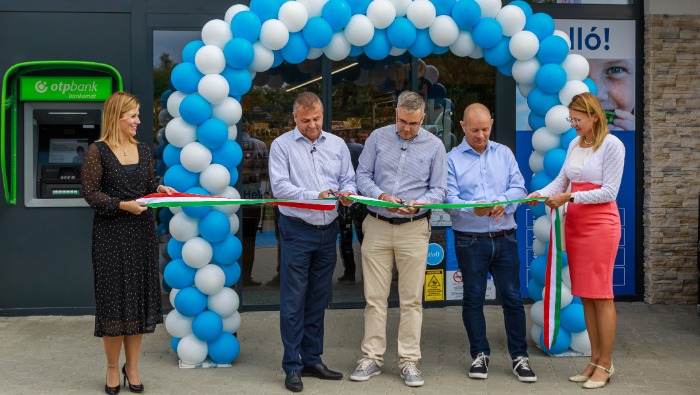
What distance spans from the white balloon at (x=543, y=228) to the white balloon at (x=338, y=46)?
186 centimetres

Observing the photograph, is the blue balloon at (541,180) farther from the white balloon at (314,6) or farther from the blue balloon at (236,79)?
the blue balloon at (236,79)

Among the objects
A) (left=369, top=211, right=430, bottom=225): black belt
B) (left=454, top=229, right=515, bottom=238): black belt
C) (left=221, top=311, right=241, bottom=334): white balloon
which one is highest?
(left=369, top=211, right=430, bottom=225): black belt

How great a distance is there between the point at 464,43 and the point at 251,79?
5.01ft

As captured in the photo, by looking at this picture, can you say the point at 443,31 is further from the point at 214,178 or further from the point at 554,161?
the point at 214,178

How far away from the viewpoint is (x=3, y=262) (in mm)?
7922

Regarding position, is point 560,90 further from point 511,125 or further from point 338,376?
point 338,376

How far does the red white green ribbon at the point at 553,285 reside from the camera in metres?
6.05

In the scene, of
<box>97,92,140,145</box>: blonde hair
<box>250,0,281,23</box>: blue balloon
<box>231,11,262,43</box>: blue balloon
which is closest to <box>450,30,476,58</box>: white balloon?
<box>250,0,281,23</box>: blue balloon

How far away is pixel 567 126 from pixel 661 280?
2.70 metres

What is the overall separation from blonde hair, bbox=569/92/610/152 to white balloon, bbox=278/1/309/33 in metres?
1.90

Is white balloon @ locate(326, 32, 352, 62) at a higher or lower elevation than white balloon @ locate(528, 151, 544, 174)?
higher

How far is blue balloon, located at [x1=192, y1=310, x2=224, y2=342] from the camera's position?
617 cm

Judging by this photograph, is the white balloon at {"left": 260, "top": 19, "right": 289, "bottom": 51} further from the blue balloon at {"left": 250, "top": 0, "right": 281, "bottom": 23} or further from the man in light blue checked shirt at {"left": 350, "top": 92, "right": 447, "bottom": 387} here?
the man in light blue checked shirt at {"left": 350, "top": 92, "right": 447, "bottom": 387}

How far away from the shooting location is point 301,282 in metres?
5.89
